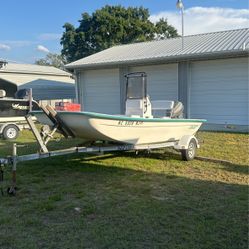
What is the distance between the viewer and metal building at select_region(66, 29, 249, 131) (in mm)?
14305

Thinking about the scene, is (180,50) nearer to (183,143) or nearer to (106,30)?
(183,143)

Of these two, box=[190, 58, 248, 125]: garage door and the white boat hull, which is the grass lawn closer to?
the white boat hull

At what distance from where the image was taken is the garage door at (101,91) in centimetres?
1841

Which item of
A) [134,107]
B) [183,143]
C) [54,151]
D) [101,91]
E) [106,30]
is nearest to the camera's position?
[54,151]

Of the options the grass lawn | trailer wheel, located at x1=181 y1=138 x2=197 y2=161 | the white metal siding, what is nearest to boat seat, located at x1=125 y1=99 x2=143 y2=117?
the grass lawn

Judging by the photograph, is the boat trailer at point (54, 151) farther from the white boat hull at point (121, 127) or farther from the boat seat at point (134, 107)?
the boat seat at point (134, 107)

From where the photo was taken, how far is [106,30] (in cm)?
4150

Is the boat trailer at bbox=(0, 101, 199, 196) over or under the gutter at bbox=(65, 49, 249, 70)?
under

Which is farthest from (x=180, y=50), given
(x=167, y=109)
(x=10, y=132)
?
(x=10, y=132)

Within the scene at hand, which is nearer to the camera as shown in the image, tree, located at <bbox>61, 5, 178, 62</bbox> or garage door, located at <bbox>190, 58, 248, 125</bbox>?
garage door, located at <bbox>190, 58, 248, 125</bbox>

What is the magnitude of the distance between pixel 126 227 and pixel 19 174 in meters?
3.42

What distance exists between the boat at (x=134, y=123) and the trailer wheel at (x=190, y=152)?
267mm

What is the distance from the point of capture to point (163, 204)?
5.36m

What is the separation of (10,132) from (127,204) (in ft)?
26.6
